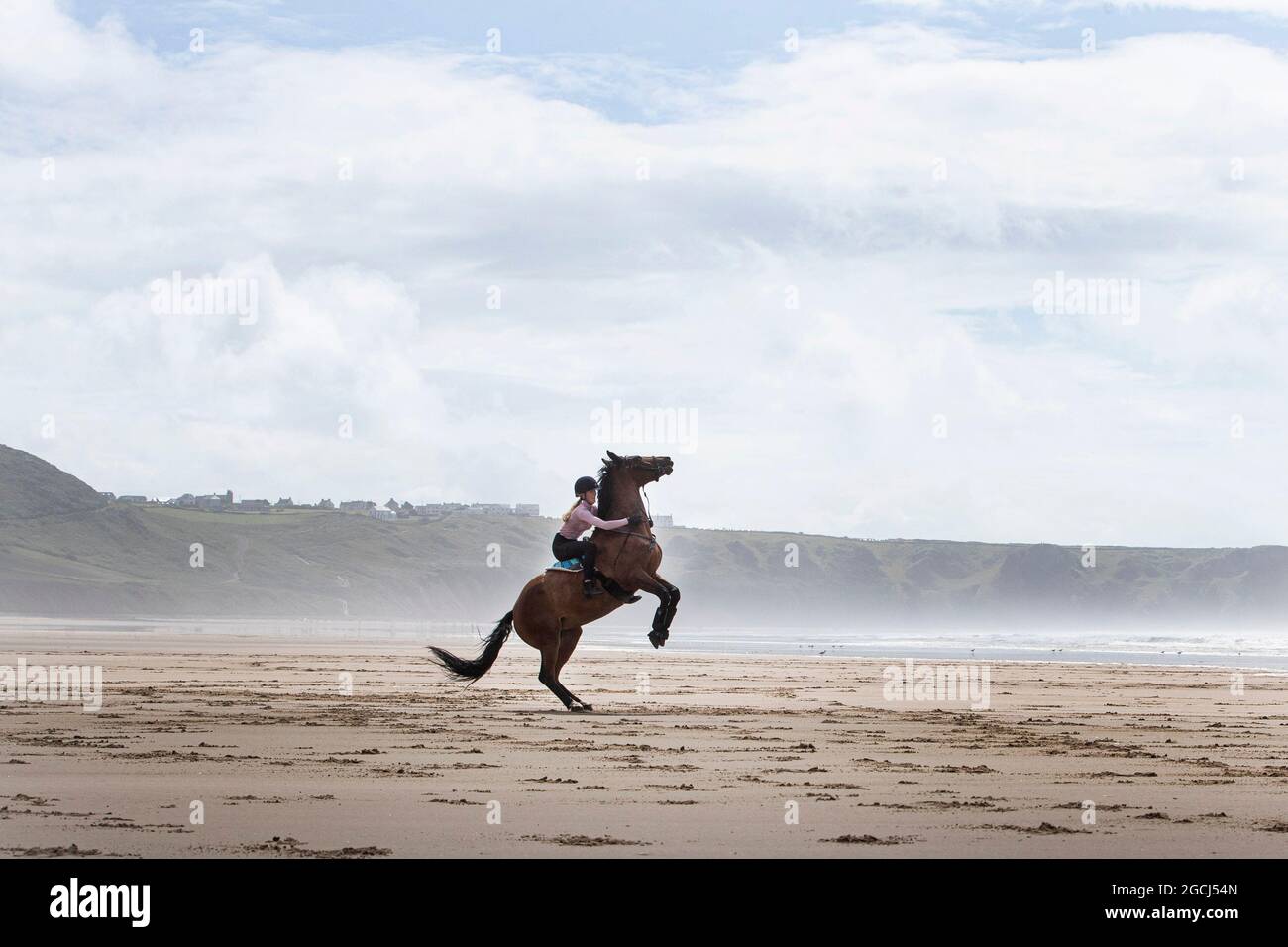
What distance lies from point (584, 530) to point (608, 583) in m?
0.74

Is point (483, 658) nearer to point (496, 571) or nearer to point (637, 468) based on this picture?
point (637, 468)

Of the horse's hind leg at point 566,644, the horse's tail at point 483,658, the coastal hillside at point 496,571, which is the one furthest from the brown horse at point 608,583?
the coastal hillside at point 496,571

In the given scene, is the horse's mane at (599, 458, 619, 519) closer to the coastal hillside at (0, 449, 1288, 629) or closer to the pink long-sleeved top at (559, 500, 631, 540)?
the pink long-sleeved top at (559, 500, 631, 540)

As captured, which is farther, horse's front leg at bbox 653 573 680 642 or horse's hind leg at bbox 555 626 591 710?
horse's hind leg at bbox 555 626 591 710

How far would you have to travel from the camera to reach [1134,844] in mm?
8883

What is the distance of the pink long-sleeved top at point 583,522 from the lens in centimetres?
1789

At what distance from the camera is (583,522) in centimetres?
1805

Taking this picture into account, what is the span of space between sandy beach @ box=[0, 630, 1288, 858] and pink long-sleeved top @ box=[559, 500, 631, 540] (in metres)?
2.14

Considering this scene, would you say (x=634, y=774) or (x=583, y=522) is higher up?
(x=583, y=522)

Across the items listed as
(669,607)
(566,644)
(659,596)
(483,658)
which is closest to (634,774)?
(669,607)

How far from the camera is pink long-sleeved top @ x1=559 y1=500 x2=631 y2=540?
17891 mm

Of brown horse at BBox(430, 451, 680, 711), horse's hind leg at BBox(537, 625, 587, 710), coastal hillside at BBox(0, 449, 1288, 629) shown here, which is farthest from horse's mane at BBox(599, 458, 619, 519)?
coastal hillside at BBox(0, 449, 1288, 629)
